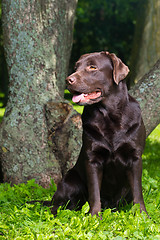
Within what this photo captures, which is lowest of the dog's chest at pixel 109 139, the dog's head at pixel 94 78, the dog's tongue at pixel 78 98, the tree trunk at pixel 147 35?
the tree trunk at pixel 147 35

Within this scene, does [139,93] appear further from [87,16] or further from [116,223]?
[87,16]

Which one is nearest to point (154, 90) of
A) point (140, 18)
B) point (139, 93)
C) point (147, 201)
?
point (139, 93)

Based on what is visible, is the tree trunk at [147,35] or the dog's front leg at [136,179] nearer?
the dog's front leg at [136,179]

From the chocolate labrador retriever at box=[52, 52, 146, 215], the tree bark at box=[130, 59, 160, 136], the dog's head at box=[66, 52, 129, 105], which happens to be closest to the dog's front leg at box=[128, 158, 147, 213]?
the chocolate labrador retriever at box=[52, 52, 146, 215]

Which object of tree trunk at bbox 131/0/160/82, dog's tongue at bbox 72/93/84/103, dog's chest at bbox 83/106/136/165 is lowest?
tree trunk at bbox 131/0/160/82

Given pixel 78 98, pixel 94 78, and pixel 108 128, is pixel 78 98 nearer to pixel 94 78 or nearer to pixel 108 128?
pixel 94 78

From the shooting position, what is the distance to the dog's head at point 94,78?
10.9 ft

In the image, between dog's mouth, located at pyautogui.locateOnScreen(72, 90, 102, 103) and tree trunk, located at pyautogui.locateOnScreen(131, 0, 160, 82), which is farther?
tree trunk, located at pyautogui.locateOnScreen(131, 0, 160, 82)

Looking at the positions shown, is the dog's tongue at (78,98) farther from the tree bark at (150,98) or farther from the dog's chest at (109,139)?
the tree bark at (150,98)

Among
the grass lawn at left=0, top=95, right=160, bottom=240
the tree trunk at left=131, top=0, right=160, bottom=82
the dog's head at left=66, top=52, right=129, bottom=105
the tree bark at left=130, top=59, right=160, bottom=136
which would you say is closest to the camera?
the grass lawn at left=0, top=95, right=160, bottom=240

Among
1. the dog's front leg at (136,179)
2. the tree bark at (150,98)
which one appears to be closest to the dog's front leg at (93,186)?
the dog's front leg at (136,179)

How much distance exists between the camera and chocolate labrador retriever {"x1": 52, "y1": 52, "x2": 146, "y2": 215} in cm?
341

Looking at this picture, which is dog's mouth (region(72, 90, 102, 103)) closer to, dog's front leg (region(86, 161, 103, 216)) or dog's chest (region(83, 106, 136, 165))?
dog's chest (region(83, 106, 136, 165))

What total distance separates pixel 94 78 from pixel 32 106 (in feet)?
6.60
